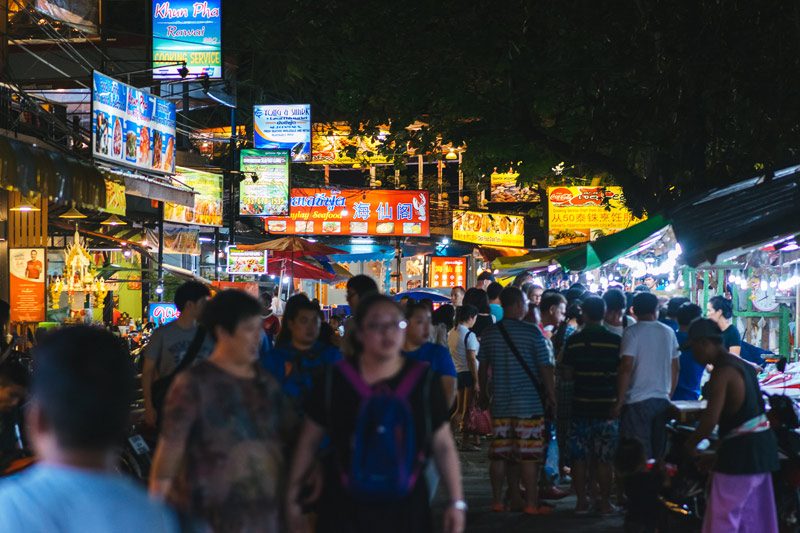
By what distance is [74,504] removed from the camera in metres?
2.31

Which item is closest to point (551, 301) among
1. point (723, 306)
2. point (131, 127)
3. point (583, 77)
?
point (723, 306)

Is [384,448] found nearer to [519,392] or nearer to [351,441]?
[351,441]

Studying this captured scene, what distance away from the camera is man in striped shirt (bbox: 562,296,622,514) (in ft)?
31.6

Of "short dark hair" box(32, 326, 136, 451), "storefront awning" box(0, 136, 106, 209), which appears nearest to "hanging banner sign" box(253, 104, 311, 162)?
"storefront awning" box(0, 136, 106, 209)

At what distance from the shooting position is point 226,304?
5125 millimetres

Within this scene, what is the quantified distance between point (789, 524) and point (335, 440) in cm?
404

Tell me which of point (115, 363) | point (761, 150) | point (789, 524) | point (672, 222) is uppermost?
point (761, 150)

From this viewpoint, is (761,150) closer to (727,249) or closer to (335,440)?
(727,249)

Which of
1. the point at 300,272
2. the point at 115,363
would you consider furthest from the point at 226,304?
the point at 300,272

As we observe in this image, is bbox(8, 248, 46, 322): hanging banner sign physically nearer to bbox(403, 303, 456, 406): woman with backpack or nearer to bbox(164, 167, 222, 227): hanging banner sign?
bbox(164, 167, 222, 227): hanging banner sign

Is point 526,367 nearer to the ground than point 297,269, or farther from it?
nearer to the ground

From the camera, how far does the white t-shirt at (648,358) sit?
9234 mm

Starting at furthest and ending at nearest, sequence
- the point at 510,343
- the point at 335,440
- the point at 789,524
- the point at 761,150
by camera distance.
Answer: the point at 761,150 → the point at 510,343 → the point at 789,524 → the point at 335,440

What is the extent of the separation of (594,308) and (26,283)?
10045 millimetres
